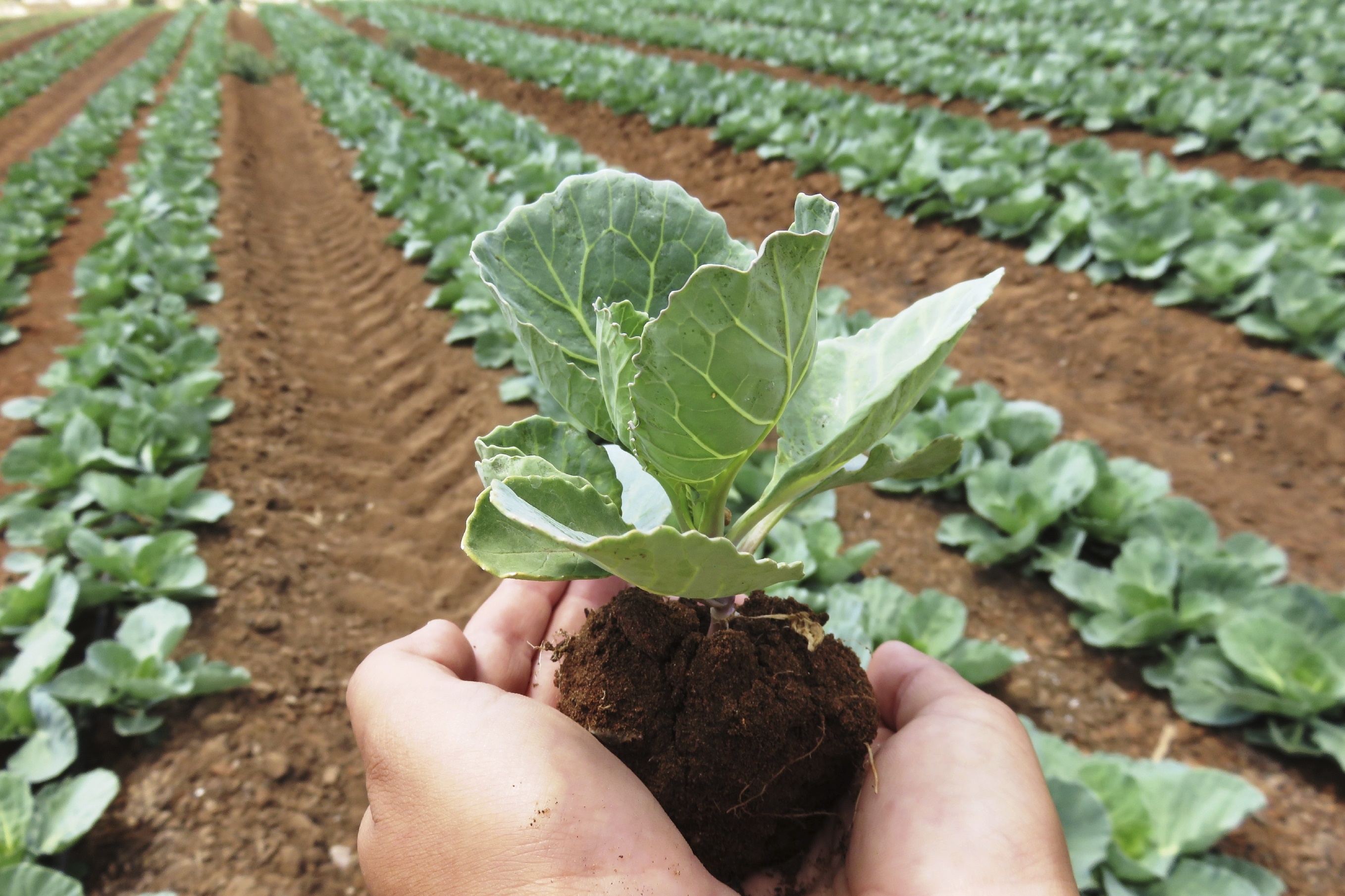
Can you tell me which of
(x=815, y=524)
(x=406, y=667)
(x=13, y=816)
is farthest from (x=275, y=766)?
(x=815, y=524)

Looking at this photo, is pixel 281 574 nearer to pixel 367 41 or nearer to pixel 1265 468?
pixel 1265 468

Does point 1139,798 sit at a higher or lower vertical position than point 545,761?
lower

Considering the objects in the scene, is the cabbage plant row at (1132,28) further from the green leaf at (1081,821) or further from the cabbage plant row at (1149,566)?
the green leaf at (1081,821)

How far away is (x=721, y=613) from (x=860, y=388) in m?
0.45

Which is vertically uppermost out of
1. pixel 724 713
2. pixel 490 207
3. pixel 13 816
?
pixel 724 713

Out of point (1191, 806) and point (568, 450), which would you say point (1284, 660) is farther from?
point (568, 450)

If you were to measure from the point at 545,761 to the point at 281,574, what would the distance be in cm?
253

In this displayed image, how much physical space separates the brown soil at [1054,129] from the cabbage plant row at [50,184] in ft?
29.7

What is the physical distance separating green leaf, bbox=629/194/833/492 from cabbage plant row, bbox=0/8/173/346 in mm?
6534

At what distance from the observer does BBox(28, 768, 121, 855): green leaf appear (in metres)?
2.10

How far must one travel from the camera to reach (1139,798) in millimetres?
1991

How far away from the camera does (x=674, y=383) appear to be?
0.91 metres

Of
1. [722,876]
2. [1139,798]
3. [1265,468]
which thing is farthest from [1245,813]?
[1265,468]

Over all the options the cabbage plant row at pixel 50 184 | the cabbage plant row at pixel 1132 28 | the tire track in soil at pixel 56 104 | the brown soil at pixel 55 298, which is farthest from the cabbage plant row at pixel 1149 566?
the tire track in soil at pixel 56 104
